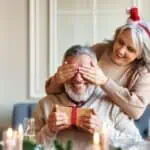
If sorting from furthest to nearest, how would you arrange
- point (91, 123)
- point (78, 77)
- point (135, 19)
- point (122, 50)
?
point (135, 19) < point (122, 50) < point (78, 77) < point (91, 123)

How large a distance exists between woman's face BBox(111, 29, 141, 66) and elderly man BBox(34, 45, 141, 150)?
0.47 feet

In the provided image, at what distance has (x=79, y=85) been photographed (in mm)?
1882

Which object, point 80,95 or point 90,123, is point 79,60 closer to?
point 80,95

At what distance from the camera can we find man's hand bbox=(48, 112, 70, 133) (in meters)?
1.76

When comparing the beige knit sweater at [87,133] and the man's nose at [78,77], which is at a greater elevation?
the man's nose at [78,77]

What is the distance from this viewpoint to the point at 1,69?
3.46m

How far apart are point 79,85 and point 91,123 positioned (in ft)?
0.60

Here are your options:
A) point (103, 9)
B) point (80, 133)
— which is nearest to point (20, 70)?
point (103, 9)

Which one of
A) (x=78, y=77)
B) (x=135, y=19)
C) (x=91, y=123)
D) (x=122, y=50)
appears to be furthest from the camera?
(x=135, y=19)

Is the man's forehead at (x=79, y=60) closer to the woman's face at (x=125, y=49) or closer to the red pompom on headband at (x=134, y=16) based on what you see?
the woman's face at (x=125, y=49)

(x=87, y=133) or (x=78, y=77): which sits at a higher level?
(x=78, y=77)

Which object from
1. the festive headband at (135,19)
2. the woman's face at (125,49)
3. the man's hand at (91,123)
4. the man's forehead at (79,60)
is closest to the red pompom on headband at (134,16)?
the festive headband at (135,19)

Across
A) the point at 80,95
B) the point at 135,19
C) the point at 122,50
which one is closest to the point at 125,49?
the point at 122,50

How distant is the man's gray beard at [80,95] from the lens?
1886 mm
